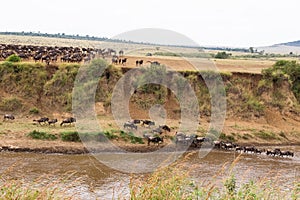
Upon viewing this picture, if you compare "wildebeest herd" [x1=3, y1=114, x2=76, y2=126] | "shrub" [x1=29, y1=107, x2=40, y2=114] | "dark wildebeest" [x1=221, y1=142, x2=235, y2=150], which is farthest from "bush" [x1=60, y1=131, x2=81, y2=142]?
"dark wildebeest" [x1=221, y1=142, x2=235, y2=150]

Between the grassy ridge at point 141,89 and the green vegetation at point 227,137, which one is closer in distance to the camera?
the green vegetation at point 227,137

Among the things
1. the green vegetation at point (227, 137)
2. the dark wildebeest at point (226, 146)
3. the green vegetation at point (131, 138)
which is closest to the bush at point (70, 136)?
the green vegetation at point (131, 138)

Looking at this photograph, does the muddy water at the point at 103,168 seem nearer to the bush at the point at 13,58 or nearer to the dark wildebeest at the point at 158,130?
the dark wildebeest at the point at 158,130

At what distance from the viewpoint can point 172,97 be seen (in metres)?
35.7

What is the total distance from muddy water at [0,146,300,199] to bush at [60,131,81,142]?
2287mm

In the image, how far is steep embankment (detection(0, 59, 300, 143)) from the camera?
32.6 m

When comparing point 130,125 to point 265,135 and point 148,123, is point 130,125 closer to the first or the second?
point 148,123

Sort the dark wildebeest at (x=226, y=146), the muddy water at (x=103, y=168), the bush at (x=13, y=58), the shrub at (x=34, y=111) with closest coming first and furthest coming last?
the muddy water at (x=103, y=168) < the dark wildebeest at (x=226, y=146) < the shrub at (x=34, y=111) < the bush at (x=13, y=58)

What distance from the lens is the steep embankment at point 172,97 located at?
3259 cm

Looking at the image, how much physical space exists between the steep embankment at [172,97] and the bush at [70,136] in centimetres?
496

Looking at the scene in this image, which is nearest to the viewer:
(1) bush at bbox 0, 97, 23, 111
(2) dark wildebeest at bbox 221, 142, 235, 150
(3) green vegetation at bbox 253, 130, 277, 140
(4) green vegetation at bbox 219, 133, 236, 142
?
(2) dark wildebeest at bbox 221, 142, 235, 150

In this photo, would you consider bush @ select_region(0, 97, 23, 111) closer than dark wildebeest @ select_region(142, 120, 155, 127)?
No

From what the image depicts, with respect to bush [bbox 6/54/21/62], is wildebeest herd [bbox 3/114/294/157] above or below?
below

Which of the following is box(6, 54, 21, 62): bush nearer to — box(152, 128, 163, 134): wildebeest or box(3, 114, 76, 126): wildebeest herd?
box(3, 114, 76, 126): wildebeest herd
